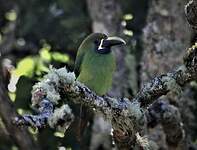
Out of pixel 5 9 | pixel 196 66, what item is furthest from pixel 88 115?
pixel 5 9

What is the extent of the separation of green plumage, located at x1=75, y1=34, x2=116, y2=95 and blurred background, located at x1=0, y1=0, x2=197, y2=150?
11.1 inches

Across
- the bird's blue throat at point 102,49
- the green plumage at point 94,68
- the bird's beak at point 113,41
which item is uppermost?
the bird's beak at point 113,41

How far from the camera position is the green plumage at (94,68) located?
430cm

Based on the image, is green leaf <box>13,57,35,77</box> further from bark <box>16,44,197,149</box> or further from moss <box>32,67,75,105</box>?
moss <box>32,67,75,105</box>

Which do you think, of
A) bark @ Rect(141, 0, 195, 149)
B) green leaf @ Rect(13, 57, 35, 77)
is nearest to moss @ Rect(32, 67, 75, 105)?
bark @ Rect(141, 0, 195, 149)

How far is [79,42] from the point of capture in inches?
215

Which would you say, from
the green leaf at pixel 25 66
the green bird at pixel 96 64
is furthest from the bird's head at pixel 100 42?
the green leaf at pixel 25 66

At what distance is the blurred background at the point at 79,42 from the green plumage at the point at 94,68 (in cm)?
28

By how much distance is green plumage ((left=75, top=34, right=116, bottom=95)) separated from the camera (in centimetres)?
430

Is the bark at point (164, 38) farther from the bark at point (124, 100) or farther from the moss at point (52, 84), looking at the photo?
the moss at point (52, 84)

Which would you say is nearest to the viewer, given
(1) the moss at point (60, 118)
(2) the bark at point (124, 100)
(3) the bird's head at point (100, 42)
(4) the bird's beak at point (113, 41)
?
(1) the moss at point (60, 118)

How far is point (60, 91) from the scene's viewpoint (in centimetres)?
276

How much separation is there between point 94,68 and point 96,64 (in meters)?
0.04

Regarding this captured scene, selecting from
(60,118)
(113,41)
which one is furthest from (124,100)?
(113,41)
